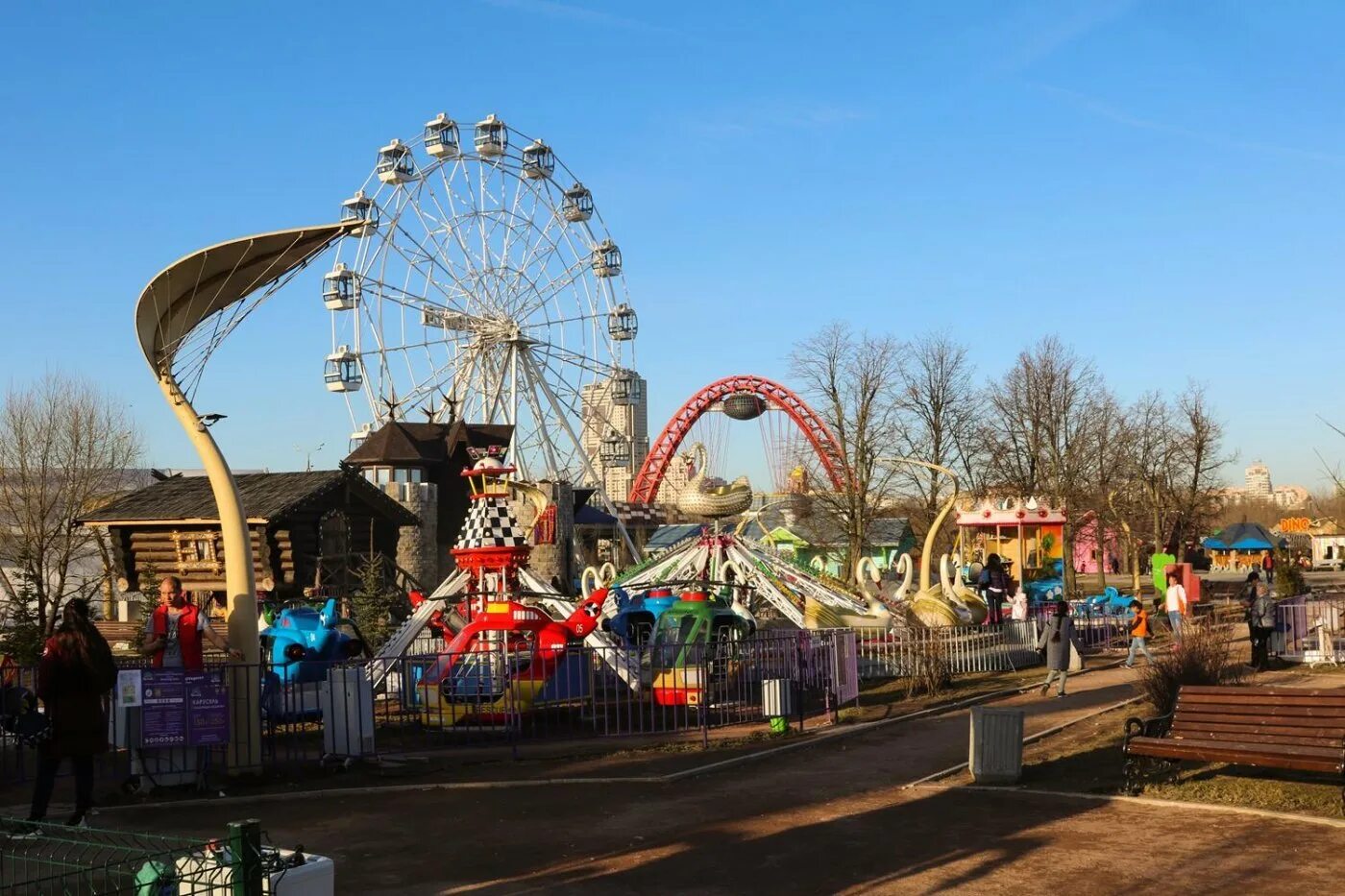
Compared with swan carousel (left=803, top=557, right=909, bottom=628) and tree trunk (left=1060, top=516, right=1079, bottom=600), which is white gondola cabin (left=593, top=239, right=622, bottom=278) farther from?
swan carousel (left=803, top=557, right=909, bottom=628)

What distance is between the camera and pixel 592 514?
192 ft

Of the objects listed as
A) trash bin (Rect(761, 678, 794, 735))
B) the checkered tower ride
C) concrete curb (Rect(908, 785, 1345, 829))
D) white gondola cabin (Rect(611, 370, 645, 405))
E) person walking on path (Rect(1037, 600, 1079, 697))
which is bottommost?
concrete curb (Rect(908, 785, 1345, 829))

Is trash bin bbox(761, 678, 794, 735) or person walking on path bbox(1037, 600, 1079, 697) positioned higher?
person walking on path bbox(1037, 600, 1079, 697)

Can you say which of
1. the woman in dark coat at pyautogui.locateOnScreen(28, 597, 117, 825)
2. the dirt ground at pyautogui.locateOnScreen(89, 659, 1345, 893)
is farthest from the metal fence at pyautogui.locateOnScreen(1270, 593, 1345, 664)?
the woman in dark coat at pyautogui.locateOnScreen(28, 597, 117, 825)

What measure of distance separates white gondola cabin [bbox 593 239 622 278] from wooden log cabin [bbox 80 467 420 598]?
58.3 feet

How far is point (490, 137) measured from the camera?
1886 inches

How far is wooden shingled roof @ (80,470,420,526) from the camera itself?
32562 millimetres

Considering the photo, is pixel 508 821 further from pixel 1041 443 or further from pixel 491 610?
pixel 1041 443

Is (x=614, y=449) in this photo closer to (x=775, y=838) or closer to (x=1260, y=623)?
(x=1260, y=623)

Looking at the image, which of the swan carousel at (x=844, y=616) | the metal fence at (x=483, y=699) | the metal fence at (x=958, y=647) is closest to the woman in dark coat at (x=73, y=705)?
the metal fence at (x=483, y=699)

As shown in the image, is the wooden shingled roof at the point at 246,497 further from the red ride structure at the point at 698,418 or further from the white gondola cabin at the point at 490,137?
the red ride structure at the point at 698,418

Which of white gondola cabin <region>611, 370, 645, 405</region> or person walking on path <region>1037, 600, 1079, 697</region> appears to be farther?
white gondola cabin <region>611, 370, 645, 405</region>

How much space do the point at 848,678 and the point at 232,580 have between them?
28.7 ft

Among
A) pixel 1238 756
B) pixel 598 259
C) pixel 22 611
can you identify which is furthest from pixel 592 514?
pixel 1238 756
